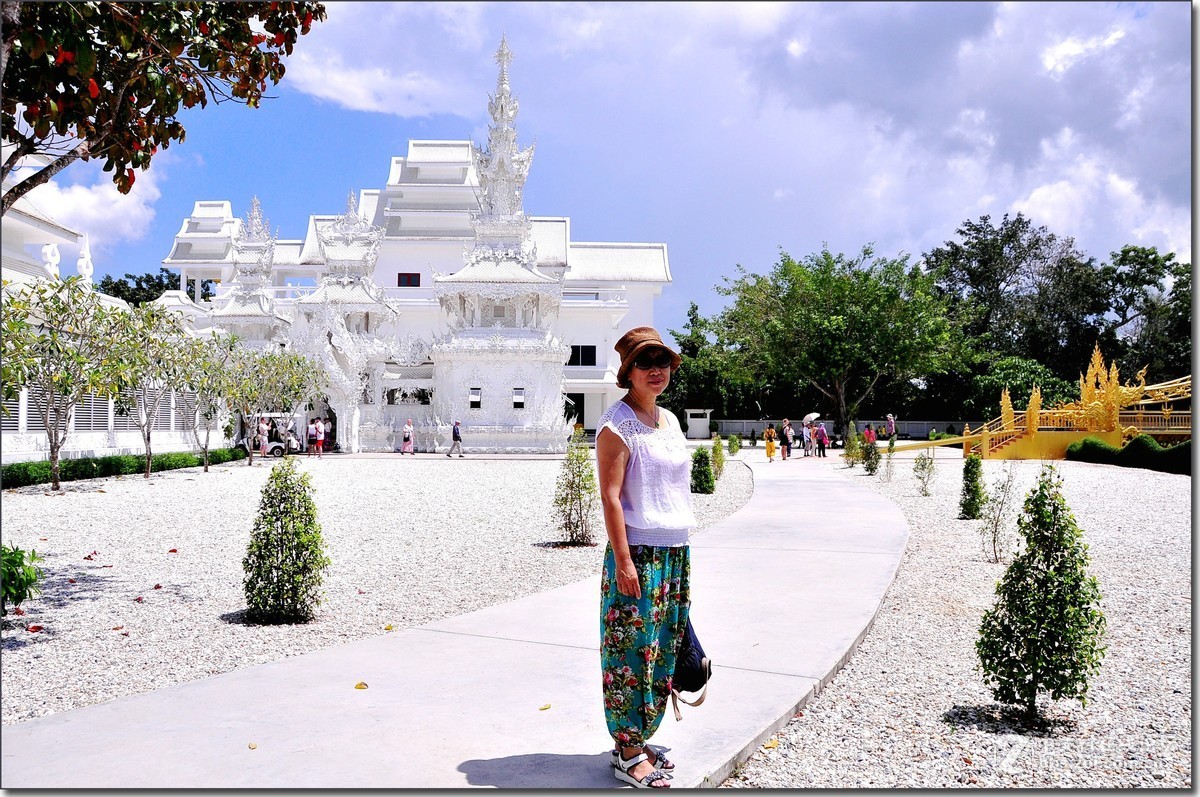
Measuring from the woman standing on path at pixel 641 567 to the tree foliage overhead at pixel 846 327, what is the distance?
3581cm

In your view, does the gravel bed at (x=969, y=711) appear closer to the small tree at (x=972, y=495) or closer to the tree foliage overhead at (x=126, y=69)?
the small tree at (x=972, y=495)

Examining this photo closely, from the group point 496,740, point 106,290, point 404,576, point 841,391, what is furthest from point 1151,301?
point 106,290

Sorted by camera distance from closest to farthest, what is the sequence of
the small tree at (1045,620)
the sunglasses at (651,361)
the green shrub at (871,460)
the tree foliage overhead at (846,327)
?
the sunglasses at (651,361)
the small tree at (1045,620)
the green shrub at (871,460)
the tree foliage overhead at (846,327)

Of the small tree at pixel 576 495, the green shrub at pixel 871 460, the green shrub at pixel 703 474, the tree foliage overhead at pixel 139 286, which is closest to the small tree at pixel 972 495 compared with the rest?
the green shrub at pixel 703 474

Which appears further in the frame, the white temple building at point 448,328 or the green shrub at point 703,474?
the white temple building at point 448,328

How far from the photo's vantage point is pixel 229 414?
1059 inches

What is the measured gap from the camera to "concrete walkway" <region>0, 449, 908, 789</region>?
3330 mm

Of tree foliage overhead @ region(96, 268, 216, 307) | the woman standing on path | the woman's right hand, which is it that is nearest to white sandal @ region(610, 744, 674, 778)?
the woman standing on path

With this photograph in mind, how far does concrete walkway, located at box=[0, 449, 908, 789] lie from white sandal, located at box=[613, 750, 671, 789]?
73mm

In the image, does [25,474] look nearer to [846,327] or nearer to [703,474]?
[703,474]

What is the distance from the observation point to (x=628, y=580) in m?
3.29

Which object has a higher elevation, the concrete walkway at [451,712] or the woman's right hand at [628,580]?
the woman's right hand at [628,580]

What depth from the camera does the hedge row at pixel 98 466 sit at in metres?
17.4

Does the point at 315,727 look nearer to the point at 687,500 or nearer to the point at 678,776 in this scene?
the point at 678,776
